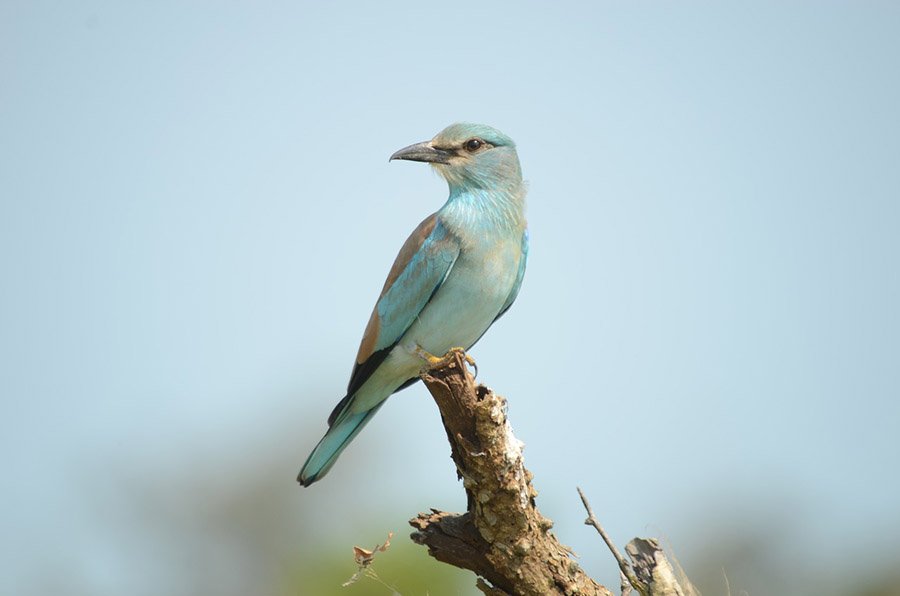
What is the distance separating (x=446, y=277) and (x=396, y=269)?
0.41 meters

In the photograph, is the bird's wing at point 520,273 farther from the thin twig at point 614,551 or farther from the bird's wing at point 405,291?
the thin twig at point 614,551

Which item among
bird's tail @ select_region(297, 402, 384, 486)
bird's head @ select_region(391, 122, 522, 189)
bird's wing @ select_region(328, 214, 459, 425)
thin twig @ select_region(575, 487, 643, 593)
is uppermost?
bird's head @ select_region(391, 122, 522, 189)

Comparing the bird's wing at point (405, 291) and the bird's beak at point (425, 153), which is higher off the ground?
the bird's beak at point (425, 153)

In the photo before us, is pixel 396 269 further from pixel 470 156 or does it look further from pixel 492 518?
pixel 492 518

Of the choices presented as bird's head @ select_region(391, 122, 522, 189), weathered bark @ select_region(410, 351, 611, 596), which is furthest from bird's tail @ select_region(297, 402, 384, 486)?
weathered bark @ select_region(410, 351, 611, 596)

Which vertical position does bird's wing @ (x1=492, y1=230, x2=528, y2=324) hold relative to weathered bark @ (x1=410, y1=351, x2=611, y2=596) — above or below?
above

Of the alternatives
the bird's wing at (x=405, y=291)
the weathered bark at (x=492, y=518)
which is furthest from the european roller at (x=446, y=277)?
the weathered bark at (x=492, y=518)

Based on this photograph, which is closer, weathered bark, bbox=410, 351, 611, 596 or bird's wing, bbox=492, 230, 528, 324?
weathered bark, bbox=410, 351, 611, 596

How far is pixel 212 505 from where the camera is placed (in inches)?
413

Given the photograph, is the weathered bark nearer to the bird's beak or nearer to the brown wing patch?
the brown wing patch

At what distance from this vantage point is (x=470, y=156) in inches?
240

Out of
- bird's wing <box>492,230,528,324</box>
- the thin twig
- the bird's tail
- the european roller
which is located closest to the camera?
the thin twig

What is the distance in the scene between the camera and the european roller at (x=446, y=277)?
5672 mm

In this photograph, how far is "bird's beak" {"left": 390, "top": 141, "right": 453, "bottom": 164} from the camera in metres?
6.11
